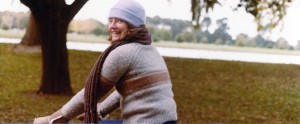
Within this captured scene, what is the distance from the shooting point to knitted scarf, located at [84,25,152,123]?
1.74 m

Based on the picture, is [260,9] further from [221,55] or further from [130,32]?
[130,32]

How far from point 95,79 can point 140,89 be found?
0.44 feet

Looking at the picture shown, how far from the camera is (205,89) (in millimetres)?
5105

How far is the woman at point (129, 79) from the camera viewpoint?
1734 mm

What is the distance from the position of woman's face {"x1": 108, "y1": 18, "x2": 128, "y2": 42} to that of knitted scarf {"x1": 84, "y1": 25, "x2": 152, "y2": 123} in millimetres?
32

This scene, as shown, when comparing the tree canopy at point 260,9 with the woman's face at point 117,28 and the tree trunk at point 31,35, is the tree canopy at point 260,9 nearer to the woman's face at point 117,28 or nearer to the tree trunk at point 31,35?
the tree trunk at point 31,35

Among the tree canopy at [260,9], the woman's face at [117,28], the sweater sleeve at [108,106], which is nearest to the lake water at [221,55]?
the tree canopy at [260,9]

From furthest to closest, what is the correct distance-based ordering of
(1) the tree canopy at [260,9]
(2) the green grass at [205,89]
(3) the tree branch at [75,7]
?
(1) the tree canopy at [260,9]
(2) the green grass at [205,89]
(3) the tree branch at [75,7]

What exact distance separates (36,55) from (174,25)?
111 cm

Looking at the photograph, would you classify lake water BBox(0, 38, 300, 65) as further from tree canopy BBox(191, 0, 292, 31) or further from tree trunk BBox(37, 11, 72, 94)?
tree canopy BBox(191, 0, 292, 31)

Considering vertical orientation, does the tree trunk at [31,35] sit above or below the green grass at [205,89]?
above

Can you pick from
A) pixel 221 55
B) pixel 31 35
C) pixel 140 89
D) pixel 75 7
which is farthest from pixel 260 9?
pixel 140 89

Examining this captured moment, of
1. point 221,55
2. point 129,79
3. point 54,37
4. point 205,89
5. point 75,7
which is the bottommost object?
point 205,89

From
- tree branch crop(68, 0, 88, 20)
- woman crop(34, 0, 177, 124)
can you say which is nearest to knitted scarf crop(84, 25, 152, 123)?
woman crop(34, 0, 177, 124)
